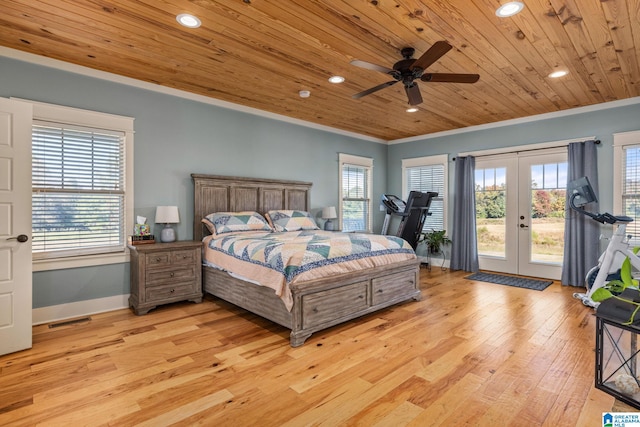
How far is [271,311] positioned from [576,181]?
4613 mm

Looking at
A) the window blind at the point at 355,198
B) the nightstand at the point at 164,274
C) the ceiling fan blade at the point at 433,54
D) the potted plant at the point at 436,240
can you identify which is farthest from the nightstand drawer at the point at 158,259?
the potted plant at the point at 436,240

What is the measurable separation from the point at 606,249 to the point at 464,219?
7.16 feet

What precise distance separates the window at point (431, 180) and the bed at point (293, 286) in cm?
282

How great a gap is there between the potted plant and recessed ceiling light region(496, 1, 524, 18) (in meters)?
4.35

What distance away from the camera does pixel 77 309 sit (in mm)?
3615

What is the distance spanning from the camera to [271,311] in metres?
3.15

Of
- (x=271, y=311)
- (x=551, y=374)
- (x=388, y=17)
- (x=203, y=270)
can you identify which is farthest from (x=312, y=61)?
(x=551, y=374)

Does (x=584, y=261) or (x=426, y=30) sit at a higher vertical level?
(x=426, y=30)

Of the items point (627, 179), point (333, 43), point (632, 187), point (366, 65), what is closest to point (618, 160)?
point (627, 179)

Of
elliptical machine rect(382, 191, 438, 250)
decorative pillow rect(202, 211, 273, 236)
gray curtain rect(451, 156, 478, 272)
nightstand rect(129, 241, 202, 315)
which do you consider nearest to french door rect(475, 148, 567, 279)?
gray curtain rect(451, 156, 478, 272)

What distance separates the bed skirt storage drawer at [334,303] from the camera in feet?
9.74

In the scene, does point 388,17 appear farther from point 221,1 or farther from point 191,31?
point 191,31

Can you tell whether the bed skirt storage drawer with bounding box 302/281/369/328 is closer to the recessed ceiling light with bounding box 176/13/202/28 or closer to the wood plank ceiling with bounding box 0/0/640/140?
the wood plank ceiling with bounding box 0/0/640/140

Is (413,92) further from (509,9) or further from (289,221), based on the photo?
(289,221)
